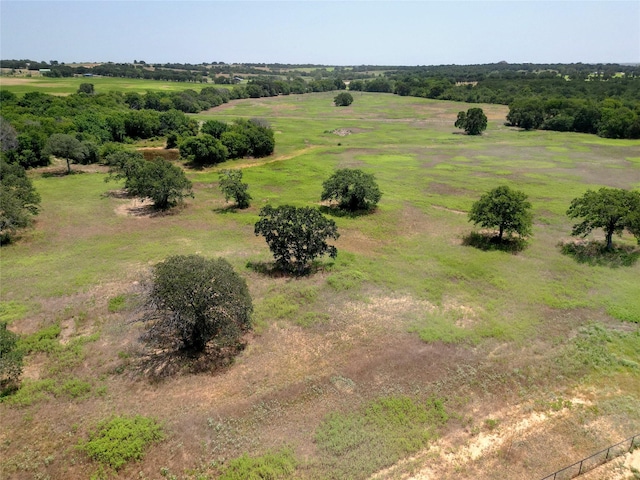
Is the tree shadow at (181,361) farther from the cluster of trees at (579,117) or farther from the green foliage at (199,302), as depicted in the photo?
the cluster of trees at (579,117)

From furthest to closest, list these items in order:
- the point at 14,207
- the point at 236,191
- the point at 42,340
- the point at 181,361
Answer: the point at 236,191 < the point at 14,207 < the point at 42,340 < the point at 181,361

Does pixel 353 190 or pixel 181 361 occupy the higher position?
pixel 353 190

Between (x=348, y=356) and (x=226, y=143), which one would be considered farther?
(x=226, y=143)

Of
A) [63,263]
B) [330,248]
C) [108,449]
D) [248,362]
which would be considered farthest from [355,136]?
[108,449]

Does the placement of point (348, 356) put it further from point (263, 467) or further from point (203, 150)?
point (203, 150)

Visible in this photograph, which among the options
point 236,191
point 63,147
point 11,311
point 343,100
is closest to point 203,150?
point 63,147

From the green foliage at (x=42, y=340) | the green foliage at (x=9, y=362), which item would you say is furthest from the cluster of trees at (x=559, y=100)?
the green foliage at (x=9, y=362)

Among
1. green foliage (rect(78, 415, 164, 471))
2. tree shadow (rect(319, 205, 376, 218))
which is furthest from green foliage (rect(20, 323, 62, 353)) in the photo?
tree shadow (rect(319, 205, 376, 218))
